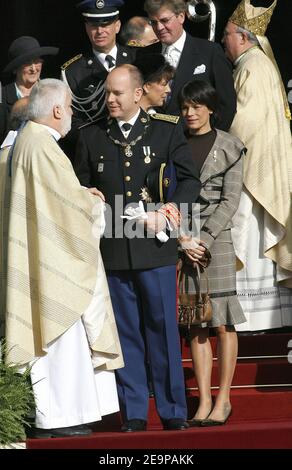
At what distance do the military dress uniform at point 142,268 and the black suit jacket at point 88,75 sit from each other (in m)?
0.70

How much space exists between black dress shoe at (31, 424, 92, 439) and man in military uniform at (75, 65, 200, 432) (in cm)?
25

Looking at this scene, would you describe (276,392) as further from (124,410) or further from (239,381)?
(124,410)

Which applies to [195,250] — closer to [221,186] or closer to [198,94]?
[221,186]

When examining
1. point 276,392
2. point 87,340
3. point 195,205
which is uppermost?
point 195,205

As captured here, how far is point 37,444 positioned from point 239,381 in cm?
153

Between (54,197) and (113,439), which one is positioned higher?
(54,197)

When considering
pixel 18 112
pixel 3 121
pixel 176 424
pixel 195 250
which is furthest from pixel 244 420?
pixel 3 121

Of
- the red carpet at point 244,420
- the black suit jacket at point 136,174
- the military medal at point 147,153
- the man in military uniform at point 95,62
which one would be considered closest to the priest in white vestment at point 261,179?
the red carpet at point 244,420

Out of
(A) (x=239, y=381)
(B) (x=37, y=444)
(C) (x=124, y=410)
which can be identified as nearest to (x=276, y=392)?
(A) (x=239, y=381)

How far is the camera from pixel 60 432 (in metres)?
8.03

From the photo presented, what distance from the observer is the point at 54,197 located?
805 cm

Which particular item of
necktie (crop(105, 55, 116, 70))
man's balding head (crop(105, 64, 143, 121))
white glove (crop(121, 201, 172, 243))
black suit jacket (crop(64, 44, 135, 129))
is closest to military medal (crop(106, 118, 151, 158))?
man's balding head (crop(105, 64, 143, 121))

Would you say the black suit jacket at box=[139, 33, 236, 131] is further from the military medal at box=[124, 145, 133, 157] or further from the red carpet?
the red carpet

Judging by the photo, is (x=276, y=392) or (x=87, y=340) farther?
(x=276, y=392)
